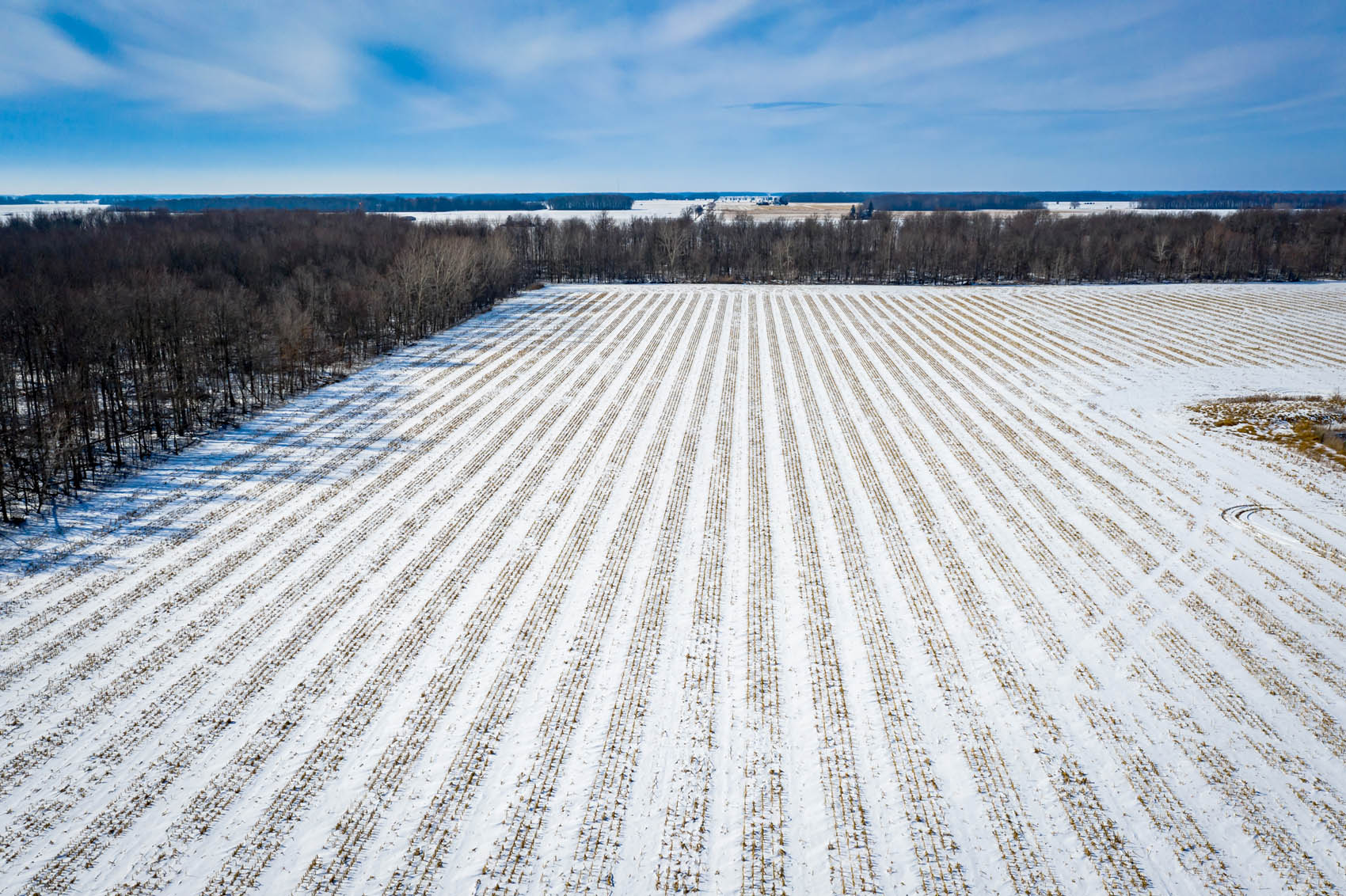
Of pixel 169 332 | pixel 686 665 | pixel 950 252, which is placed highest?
pixel 950 252

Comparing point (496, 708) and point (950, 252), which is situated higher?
point (950, 252)

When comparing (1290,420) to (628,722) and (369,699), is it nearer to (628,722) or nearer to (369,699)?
(628,722)

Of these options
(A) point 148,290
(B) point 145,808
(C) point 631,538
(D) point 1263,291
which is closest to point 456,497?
(C) point 631,538

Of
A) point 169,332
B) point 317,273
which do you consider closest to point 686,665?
point 169,332

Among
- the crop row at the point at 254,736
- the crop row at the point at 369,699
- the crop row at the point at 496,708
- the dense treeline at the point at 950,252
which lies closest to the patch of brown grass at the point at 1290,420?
the crop row at the point at 496,708

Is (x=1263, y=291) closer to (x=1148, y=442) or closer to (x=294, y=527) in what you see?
(x=1148, y=442)

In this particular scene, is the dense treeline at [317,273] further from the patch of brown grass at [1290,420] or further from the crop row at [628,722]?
the patch of brown grass at [1290,420]

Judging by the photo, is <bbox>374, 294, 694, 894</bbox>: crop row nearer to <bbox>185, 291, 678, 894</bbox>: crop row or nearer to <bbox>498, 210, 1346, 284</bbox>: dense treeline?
<bbox>185, 291, 678, 894</bbox>: crop row
